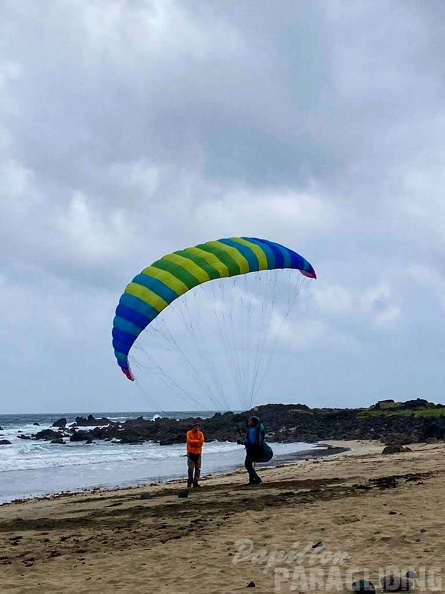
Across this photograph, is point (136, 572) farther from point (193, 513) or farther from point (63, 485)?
point (63, 485)

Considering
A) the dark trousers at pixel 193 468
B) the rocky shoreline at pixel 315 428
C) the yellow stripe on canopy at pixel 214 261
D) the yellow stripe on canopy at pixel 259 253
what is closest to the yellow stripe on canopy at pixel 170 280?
the yellow stripe on canopy at pixel 214 261

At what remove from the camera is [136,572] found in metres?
6.61

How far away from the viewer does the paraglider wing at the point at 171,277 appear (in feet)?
44.2

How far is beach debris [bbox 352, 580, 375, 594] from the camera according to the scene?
5.30 metres

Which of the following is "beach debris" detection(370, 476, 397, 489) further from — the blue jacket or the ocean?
the ocean

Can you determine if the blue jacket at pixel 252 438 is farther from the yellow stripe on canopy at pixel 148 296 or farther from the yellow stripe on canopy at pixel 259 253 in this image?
the yellow stripe on canopy at pixel 259 253

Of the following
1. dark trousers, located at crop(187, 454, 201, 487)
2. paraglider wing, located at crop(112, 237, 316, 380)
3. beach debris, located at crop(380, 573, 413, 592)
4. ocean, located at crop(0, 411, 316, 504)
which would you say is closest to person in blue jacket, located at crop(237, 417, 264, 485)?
dark trousers, located at crop(187, 454, 201, 487)

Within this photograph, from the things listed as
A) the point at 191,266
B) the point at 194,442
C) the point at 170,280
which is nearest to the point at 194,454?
the point at 194,442

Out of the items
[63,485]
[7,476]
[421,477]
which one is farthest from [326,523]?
[7,476]

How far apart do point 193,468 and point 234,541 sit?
7165 mm

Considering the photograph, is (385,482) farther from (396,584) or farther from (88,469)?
(88,469)

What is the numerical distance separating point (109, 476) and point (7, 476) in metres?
4.40

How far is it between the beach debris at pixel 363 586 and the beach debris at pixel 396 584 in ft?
0.45

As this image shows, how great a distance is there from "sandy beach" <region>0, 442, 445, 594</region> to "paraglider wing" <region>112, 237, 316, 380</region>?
3.68 meters
